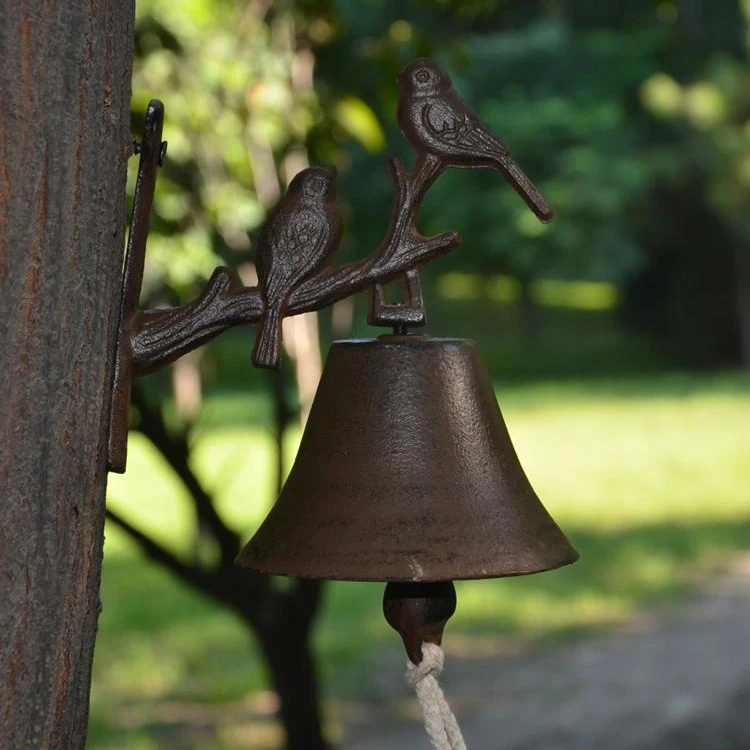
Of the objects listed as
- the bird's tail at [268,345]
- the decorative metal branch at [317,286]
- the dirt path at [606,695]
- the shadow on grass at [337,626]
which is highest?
the decorative metal branch at [317,286]

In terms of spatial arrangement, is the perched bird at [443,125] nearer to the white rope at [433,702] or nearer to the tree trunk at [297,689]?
the white rope at [433,702]

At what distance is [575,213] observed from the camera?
21781 millimetres

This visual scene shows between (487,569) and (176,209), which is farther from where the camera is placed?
(176,209)

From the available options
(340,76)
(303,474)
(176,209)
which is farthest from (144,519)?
(303,474)

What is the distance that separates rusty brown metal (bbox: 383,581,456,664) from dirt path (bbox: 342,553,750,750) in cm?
415

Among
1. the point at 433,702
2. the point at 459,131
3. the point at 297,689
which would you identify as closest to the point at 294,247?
the point at 459,131

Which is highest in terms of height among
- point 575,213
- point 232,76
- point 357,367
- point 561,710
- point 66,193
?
point 575,213

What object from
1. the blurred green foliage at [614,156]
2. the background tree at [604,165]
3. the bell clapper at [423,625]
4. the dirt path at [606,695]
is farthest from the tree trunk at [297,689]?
the background tree at [604,165]

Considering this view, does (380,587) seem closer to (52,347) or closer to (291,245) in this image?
(291,245)

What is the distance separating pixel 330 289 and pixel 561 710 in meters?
4.97

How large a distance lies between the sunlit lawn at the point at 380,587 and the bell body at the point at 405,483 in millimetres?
2193

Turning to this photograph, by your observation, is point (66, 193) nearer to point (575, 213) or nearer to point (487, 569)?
point (487, 569)

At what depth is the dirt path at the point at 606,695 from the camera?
18.3ft

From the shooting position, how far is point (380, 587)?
28.4ft
